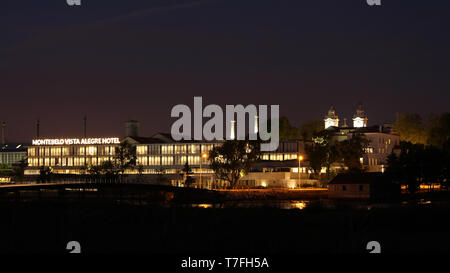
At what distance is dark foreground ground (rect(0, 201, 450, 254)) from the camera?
2112 inches

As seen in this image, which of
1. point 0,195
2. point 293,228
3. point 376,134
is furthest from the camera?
point 376,134

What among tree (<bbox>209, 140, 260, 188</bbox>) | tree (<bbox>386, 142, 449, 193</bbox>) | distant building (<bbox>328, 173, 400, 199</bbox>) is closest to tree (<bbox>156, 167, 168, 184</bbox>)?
tree (<bbox>209, 140, 260, 188</bbox>)

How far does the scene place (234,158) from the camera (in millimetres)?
155625

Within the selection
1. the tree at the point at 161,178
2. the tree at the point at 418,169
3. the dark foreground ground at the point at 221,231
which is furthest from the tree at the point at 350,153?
the dark foreground ground at the point at 221,231

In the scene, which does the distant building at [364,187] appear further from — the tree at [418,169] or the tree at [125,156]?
the tree at [125,156]

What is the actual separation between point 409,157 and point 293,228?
73.8 metres

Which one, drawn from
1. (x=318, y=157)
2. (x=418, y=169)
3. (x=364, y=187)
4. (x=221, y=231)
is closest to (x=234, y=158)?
(x=318, y=157)

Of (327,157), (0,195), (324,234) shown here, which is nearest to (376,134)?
(327,157)

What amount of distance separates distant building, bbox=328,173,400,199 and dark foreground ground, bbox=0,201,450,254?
1819 inches

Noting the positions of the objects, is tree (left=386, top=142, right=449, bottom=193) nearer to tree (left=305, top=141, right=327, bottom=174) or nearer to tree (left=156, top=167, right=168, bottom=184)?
tree (left=305, top=141, right=327, bottom=174)

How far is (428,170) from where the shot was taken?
13400 centimetres

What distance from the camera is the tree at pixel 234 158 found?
509 ft

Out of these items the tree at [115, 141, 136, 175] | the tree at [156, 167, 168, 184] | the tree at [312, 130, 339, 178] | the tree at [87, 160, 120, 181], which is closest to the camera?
the tree at [312, 130, 339, 178]
